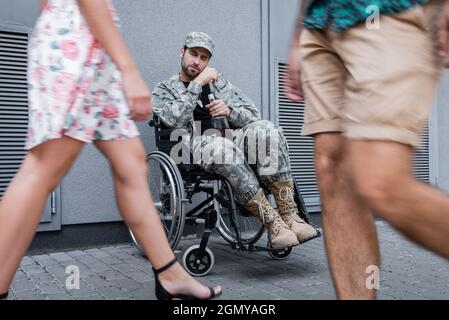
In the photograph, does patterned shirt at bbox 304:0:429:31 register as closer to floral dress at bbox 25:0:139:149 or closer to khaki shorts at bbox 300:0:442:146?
khaki shorts at bbox 300:0:442:146

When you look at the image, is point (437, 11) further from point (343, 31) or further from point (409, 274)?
point (409, 274)

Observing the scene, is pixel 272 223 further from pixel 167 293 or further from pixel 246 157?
pixel 167 293

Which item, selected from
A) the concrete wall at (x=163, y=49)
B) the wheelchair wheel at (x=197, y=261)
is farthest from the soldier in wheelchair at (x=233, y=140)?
the concrete wall at (x=163, y=49)

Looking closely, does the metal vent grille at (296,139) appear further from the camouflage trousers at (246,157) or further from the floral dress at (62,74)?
the floral dress at (62,74)

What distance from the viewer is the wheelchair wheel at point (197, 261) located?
10.5 ft

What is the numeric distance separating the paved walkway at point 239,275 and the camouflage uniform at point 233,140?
543mm

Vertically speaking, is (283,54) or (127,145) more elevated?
(283,54)

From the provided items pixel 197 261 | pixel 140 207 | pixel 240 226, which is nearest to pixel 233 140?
pixel 240 226

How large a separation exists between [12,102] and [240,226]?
191 centimetres

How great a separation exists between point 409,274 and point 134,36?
9.30 ft

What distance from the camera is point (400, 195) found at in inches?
55.2

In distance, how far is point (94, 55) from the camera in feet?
6.49
